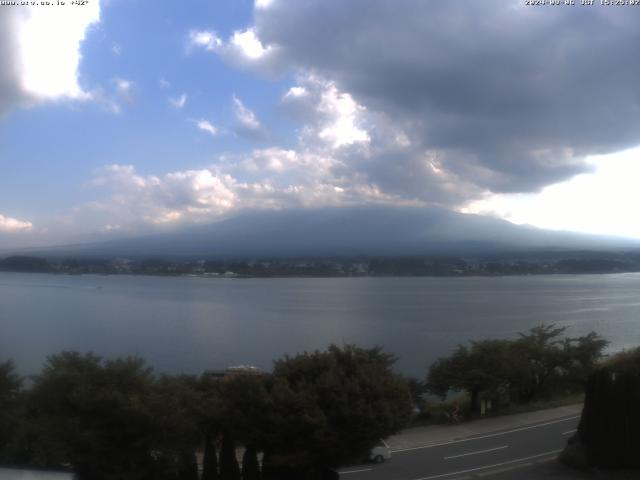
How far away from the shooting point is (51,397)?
24.9 ft

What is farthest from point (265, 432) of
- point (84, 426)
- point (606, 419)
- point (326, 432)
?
point (606, 419)

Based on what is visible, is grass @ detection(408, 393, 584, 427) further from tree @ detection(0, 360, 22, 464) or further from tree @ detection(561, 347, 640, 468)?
tree @ detection(0, 360, 22, 464)

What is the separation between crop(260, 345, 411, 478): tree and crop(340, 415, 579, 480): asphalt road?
5.65 feet

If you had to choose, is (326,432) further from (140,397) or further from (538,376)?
(538,376)

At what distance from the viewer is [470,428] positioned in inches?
518

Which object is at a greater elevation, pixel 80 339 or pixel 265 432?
pixel 265 432

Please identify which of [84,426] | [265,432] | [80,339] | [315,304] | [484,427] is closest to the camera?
[84,426]

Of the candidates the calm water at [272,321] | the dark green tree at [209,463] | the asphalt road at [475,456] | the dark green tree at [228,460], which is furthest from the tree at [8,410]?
the calm water at [272,321]

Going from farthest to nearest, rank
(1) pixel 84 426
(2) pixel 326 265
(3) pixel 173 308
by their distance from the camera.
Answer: (2) pixel 326 265
(3) pixel 173 308
(1) pixel 84 426

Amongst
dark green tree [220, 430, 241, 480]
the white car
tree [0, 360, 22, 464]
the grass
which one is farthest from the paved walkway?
tree [0, 360, 22, 464]

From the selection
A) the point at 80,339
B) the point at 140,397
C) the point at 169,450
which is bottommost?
the point at 80,339

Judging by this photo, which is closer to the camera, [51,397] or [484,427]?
[51,397]

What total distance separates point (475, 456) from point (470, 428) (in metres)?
2.73

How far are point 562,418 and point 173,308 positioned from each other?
4151cm
